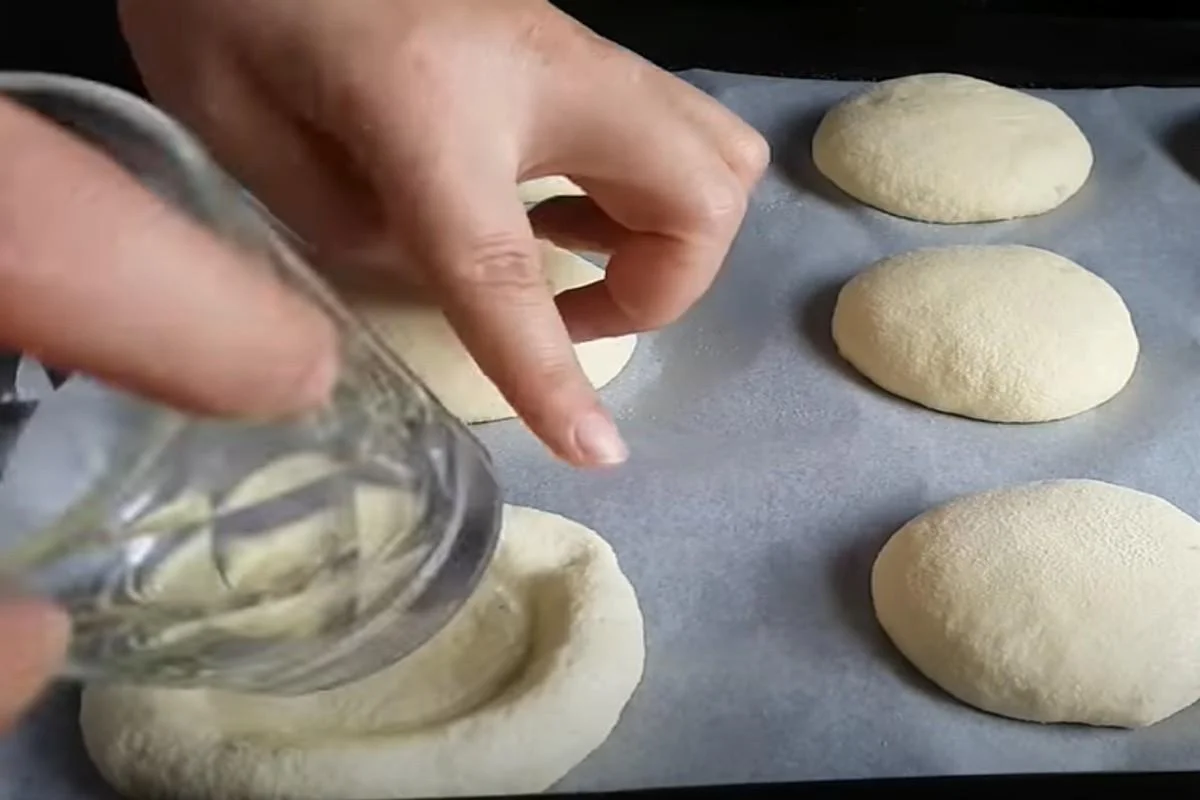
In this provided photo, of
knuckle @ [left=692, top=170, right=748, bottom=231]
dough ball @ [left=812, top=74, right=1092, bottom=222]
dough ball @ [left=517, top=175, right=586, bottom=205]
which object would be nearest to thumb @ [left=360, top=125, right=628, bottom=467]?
knuckle @ [left=692, top=170, right=748, bottom=231]

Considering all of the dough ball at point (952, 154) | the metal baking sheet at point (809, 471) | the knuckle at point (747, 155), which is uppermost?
the knuckle at point (747, 155)

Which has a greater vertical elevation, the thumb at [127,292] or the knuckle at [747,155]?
the thumb at [127,292]

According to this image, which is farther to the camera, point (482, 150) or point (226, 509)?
point (482, 150)

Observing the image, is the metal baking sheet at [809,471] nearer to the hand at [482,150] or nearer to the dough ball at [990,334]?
the dough ball at [990,334]

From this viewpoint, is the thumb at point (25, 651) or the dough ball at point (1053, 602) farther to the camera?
the dough ball at point (1053, 602)

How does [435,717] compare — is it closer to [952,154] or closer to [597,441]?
[597,441]

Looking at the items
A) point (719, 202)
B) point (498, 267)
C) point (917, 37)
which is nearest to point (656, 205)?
point (719, 202)

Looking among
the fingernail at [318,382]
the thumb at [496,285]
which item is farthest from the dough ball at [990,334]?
the fingernail at [318,382]
